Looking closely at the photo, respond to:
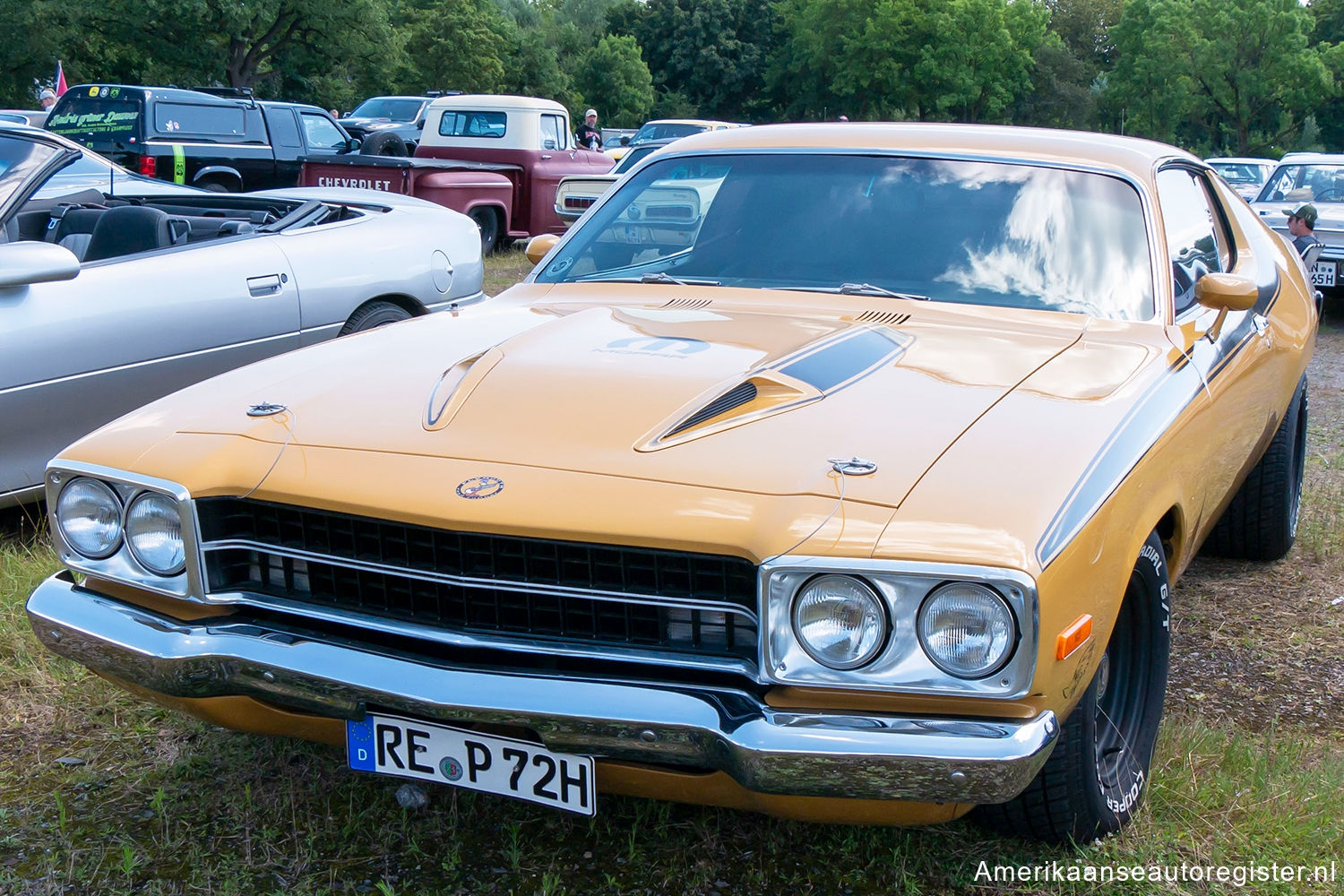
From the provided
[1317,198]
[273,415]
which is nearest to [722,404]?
[273,415]

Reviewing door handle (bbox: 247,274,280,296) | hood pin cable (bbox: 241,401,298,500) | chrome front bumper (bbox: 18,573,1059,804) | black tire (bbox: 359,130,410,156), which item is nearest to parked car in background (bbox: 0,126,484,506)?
door handle (bbox: 247,274,280,296)

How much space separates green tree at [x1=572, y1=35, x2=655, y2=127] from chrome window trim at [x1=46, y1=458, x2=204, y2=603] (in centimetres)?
5261

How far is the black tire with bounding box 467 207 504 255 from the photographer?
12.2 m

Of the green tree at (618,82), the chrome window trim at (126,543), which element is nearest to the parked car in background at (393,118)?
the chrome window trim at (126,543)

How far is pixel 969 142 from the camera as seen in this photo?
341 cm

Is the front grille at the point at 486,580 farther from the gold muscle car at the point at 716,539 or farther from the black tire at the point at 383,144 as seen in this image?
the black tire at the point at 383,144

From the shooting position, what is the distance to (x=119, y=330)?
421 cm

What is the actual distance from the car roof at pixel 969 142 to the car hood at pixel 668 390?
1.91 ft

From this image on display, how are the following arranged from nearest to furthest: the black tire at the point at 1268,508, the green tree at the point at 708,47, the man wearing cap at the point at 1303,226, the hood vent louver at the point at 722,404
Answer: the hood vent louver at the point at 722,404, the black tire at the point at 1268,508, the man wearing cap at the point at 1303,226, the green tree at the point at 708,47

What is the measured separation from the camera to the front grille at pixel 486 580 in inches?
79.8

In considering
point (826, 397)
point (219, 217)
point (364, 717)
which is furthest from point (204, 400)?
point (219, 217)

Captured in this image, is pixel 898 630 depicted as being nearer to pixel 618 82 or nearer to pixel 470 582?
pixel 470 582

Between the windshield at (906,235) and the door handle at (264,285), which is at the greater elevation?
the windshield at (906,235)

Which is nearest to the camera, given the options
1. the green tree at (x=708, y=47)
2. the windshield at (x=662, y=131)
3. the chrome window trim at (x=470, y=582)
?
the chrome window trim at (x=470, y=582)
